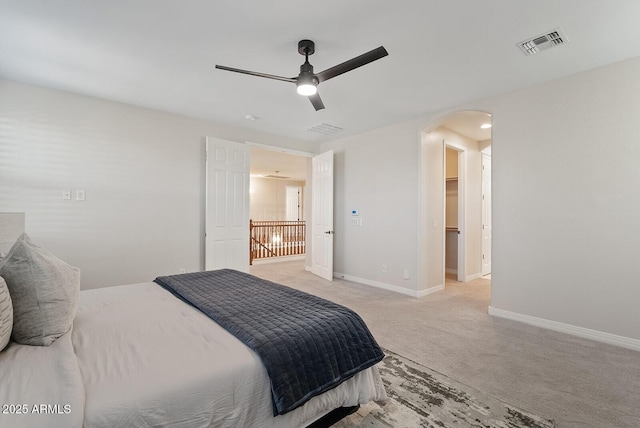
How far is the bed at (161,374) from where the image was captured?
36.6 inches

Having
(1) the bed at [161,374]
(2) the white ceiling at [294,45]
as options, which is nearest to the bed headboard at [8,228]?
(1) the bed at [161,374]

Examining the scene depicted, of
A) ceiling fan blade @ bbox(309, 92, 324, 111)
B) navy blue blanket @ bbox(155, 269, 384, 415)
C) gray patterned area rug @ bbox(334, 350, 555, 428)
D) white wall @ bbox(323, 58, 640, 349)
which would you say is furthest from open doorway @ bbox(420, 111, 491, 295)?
navy blue blanket @ bbox(155, 269, 384, 415)

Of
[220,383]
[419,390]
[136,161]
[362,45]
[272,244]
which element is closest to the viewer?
[220,383]

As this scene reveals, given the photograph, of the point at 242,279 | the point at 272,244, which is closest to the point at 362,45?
the point at 242,279

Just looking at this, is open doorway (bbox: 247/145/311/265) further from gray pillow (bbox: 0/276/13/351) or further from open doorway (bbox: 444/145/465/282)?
gray pillow (bbox: 0/276/13/351)

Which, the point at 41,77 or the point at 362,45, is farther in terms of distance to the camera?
the point at 41,77

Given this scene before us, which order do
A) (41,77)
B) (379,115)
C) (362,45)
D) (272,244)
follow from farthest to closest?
(272,244) → (379,115) → (41,77) → (362,45)

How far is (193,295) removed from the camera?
206cm

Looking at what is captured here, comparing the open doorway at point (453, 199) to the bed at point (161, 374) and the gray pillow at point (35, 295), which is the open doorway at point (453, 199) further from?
the gray pillow at point (35, 295)

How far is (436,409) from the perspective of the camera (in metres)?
1.80

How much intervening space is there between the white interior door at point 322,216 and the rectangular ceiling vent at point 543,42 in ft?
10.8

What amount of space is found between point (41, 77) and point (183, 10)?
88.4 inches

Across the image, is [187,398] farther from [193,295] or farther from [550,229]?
[550,229]

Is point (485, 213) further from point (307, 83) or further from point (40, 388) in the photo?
point (40, 388)
